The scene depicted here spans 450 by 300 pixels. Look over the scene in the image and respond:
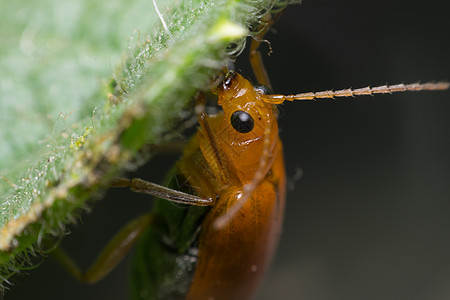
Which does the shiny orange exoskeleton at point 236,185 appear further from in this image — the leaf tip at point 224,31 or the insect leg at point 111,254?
the leaf tip at point 224,31

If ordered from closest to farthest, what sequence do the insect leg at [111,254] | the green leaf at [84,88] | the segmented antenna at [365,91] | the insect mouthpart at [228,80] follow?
the green leaf at [84,88] < the segmented antenna at [365,91] < the insect mouthpart at [228,80] < the insect leg at [111,254]

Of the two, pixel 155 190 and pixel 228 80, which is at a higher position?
pixel 228 80

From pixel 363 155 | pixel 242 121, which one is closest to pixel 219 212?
pixel 242 121

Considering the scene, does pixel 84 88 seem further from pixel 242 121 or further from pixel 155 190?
pixel 242 121

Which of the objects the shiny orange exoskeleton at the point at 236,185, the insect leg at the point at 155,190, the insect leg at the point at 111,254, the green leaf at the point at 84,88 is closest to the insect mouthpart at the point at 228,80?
the shiny orange exoskeleton at the point at 236,185

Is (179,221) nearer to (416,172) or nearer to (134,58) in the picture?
(134,58)
